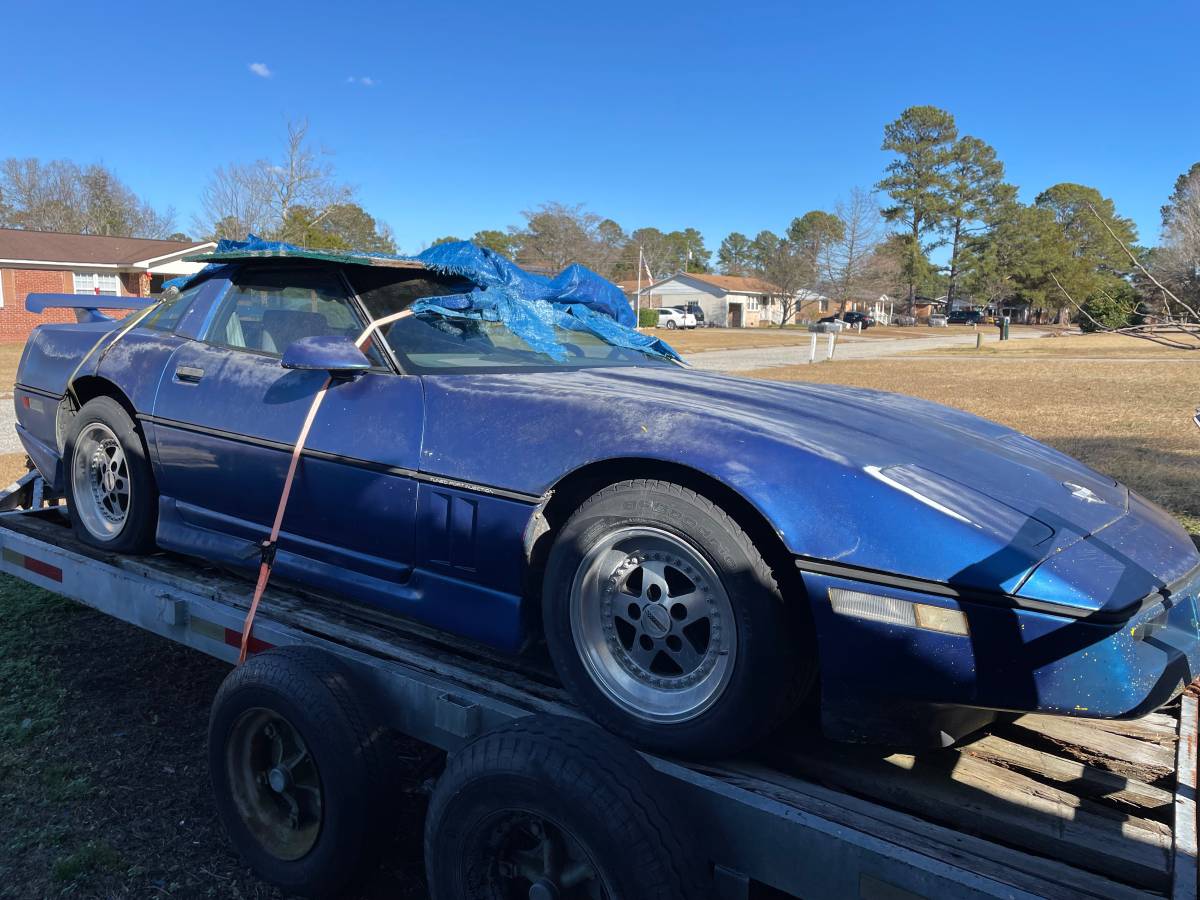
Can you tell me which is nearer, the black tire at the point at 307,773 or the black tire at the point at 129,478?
the black tire at the point at 307,773

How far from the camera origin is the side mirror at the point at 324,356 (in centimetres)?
268

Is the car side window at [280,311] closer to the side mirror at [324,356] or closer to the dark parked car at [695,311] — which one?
the side mirror at [324,356]

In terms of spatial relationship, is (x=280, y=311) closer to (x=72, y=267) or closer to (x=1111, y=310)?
(x=1111, y=310)

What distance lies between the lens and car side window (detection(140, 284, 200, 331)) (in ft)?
11.8

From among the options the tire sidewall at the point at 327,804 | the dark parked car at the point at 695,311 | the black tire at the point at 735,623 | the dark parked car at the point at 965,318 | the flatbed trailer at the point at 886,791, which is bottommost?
the tire sidewall at the point at 327,804

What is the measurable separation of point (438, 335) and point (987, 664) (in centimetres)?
201

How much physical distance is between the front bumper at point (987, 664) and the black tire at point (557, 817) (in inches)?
17.5

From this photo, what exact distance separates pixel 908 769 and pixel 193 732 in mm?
2705

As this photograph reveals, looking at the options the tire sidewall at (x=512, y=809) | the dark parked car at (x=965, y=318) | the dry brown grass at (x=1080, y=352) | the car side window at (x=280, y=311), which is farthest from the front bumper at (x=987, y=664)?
the dark parked car at (x=965, y=318)

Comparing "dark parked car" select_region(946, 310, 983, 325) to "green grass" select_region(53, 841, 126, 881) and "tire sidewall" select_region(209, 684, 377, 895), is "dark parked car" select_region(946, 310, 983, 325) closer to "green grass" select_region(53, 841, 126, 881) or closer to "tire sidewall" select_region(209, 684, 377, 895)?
"tire sidewall" select_region(209, 684, 377, 895)

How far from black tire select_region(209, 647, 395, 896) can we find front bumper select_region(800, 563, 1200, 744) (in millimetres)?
1249

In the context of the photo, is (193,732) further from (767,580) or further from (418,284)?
(767,580)

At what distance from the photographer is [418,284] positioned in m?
3.15

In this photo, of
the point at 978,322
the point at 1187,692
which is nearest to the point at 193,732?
the point at 1187,692
